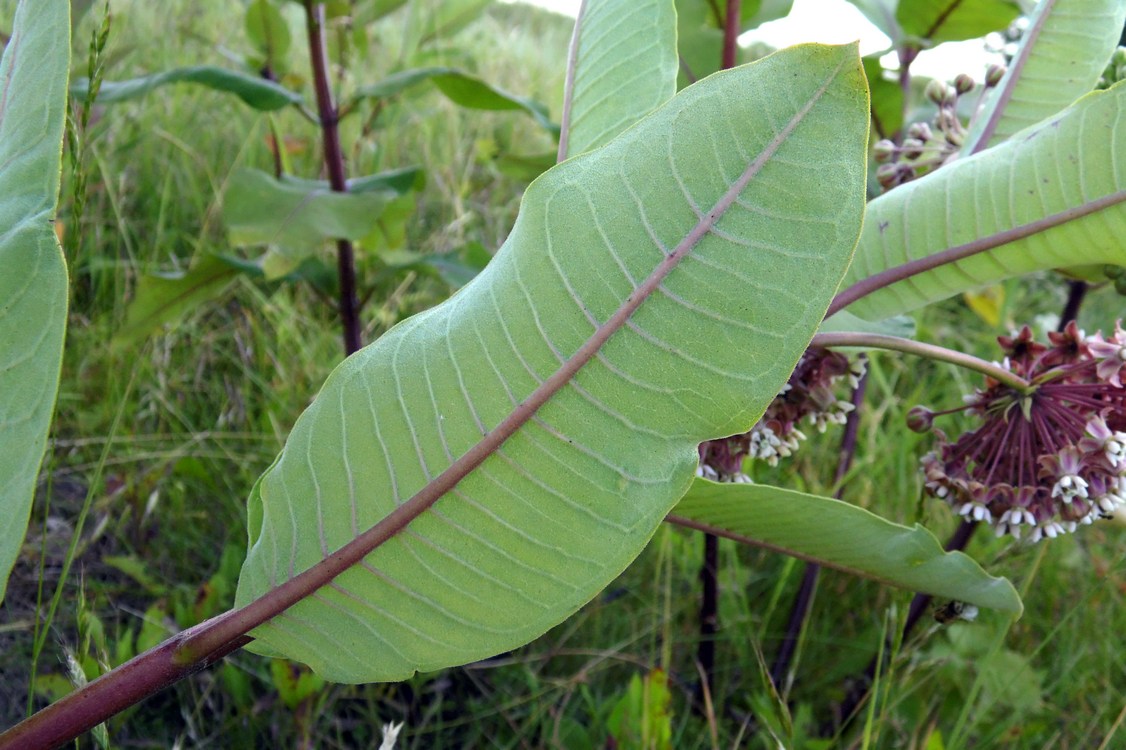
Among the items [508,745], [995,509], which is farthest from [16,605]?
[995,509]

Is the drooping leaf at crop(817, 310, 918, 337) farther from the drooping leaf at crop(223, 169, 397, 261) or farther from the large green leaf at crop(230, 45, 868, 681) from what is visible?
the drooping leaf at crop(223, 169, 397, 261)

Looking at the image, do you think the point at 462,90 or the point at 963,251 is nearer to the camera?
the point at 963,251

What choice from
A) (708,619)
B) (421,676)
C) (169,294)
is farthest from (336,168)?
(708,619)

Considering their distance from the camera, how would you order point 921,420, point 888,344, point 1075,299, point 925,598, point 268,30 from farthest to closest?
point 268,30, point 1075,299, point 925,598, point 921,420, point 888,344

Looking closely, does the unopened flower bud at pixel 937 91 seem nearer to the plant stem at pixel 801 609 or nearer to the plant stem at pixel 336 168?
the plant stem at pixel 801 609

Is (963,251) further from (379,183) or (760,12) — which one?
(379,183)

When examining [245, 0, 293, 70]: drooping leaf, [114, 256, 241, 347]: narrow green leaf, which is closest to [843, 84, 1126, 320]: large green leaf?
[114, 256, 241, 347]: narrow green leaf

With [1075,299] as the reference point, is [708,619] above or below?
below

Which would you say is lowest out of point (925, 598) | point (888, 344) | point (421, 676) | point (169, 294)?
point (421, 676)
